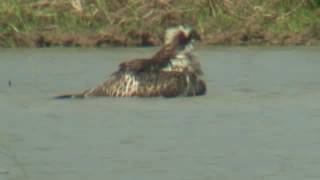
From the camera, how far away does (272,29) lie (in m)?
15.6

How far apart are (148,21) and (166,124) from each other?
17.1ft

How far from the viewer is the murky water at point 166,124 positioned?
927 cm

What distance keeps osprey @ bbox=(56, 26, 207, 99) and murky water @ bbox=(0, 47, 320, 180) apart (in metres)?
0.11

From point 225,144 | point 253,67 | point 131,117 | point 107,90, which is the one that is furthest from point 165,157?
point 253,67

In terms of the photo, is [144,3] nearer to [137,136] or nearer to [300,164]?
[137,136]

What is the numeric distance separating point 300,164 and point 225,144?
2.49 feet

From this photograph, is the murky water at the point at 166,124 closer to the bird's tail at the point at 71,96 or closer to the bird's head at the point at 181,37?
the bird's tail at the point at 71,96

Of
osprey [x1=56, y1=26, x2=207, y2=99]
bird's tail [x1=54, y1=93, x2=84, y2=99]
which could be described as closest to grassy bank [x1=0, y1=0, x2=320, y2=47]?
osprey [x1=56, y1=26, x2=207, y2=99]

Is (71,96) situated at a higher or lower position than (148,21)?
higher

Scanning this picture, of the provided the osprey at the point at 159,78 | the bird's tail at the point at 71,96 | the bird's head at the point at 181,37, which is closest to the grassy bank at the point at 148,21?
the bird's head at the point at 181,37

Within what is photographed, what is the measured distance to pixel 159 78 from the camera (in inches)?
475

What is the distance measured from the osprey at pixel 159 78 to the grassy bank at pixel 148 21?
112 inches

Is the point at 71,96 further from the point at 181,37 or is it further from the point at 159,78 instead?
the point at 181,37

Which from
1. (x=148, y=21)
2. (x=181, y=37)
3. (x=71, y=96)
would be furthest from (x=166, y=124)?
(x=148, y=21)
